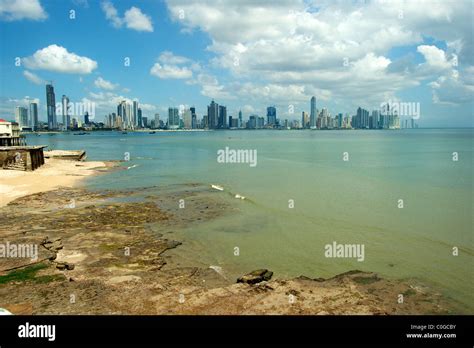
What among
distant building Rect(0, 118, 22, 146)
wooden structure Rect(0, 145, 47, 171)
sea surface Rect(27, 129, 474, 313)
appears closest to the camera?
sea surface Rect(27, 129, 474, 313)

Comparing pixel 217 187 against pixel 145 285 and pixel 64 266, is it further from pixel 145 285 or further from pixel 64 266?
pixel 145 285

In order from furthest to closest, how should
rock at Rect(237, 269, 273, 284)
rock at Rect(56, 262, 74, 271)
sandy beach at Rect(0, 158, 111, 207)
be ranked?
sandy beach at Rect(0, 158, 111, 207)
rock at Rect(56, 262, 74, 271)
rock at Rect(237, 269, 273, 284)

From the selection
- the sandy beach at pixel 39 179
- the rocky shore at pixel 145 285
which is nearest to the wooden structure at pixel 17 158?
the sandy beach at pixel 39 179

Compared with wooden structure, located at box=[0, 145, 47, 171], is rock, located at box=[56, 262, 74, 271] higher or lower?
lower

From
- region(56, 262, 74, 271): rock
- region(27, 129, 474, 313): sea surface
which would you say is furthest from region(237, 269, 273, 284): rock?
region(56, 262, 74, 271): rock

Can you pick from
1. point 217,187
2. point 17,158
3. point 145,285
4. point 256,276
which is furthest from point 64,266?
point 17,158

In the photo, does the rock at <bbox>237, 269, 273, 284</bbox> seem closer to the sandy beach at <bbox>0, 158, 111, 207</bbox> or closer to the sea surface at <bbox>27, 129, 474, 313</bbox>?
the sea surface at <bbox>27, 129, 474, 313</bbox>

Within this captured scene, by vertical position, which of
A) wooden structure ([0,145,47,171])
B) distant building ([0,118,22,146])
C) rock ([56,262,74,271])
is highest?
distant building ([0,118,22,146])
